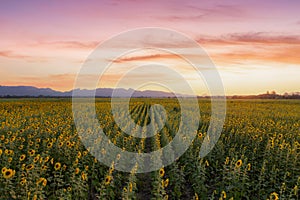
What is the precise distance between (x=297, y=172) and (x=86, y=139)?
644 centimetres

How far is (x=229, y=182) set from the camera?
7496 mm

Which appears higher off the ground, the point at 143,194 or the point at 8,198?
the point at 8,198

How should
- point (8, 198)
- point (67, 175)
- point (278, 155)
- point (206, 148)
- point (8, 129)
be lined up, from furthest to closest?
point (8, 129)
point (206, 148)
point (278, 155)
point (67, 175)
point (8, 198)

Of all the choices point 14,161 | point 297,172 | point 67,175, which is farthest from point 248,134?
point 14,161

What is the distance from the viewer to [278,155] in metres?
9.38

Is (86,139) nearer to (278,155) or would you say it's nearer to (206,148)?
(206,148)

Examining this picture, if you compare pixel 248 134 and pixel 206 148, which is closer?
pixel 206 148

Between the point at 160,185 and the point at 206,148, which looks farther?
the point at 206,148

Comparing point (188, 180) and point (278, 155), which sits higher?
point (278, 155)

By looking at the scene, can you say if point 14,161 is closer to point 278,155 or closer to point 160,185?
point 160,185

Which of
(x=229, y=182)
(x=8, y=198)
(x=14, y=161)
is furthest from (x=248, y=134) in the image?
(x=8, y=198)

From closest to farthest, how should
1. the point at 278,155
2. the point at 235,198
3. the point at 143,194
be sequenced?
the point at 235,198 → the point at 143,194 → the point at 278,155

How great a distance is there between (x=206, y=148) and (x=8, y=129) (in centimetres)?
772

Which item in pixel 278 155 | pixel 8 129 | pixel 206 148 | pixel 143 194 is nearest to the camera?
pixel 143 194
